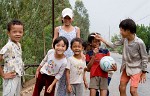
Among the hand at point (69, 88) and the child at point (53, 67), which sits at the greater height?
the child at point (53, 67)

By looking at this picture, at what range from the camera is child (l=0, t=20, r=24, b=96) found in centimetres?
414

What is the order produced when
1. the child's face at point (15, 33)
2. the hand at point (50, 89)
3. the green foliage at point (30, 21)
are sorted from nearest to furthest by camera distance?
1. the child's face at point (15, 33)
2. the hand at point (50, 89)
3. the green foliage at point (30, 21)

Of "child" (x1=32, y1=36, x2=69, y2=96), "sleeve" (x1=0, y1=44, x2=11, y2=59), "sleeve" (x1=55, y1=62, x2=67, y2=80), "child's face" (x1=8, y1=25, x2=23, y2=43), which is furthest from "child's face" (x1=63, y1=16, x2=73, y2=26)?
"sleeve" (x1=0, y1=44, x2=11, y2=59)

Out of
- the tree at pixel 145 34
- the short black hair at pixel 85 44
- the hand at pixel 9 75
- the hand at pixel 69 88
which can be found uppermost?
the tree at pixel 145 34

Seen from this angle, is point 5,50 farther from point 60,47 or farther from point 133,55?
point 133,55

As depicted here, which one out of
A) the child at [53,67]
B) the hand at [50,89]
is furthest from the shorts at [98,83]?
the hand at [50,89]

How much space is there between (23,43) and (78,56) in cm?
→ 877

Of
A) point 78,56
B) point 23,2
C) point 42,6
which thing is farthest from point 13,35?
point 42,6

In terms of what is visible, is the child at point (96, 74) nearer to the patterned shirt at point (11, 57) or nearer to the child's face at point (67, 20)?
the child's face at point (67, 20)

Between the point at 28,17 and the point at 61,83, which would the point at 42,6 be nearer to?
the point at 28,17

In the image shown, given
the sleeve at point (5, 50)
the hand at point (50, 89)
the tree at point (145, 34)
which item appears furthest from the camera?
the tree at point (145, 34)

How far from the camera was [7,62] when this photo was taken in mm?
4180

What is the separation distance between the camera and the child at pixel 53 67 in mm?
4926

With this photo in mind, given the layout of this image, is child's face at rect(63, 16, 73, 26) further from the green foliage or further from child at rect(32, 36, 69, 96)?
the green foliage
